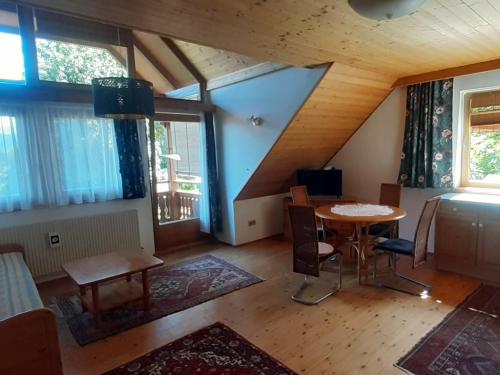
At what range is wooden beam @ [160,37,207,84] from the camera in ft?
15.2

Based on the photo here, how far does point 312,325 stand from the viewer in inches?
108

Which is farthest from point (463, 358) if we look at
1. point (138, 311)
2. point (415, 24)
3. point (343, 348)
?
point (138, 311)

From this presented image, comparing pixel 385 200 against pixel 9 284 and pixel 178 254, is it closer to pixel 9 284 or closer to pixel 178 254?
pixel 178 254

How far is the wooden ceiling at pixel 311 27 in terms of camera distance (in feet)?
6.58

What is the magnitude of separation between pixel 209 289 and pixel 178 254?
140 centimetres

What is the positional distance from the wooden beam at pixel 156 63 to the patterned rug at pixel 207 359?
3.67 m

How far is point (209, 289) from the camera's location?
352cm

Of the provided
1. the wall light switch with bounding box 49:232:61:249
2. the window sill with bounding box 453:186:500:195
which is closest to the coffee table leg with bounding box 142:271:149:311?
the wall light switch with bounding box 49:232:61:249

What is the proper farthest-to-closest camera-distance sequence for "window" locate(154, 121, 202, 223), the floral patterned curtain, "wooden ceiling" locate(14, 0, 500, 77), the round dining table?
"window" locate(154, 121, 202, 223) < the floral patterned curtain < the round dining table < "wooden ceiling" locate(14, 0, 500, 77)

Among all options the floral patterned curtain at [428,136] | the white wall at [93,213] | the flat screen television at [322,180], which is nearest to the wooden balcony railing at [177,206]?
the white wall at [93,213]

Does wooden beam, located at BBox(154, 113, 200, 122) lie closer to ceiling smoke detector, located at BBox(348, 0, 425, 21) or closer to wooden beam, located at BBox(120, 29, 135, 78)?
wooden beam, located at BBox(120, 29, 135, 78)

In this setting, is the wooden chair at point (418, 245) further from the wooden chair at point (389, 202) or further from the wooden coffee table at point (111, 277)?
the wooden coffee table at point (111, 277)

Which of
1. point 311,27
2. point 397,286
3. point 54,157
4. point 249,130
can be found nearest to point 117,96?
point 311,27

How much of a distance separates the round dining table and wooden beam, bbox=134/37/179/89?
295 centimetres
